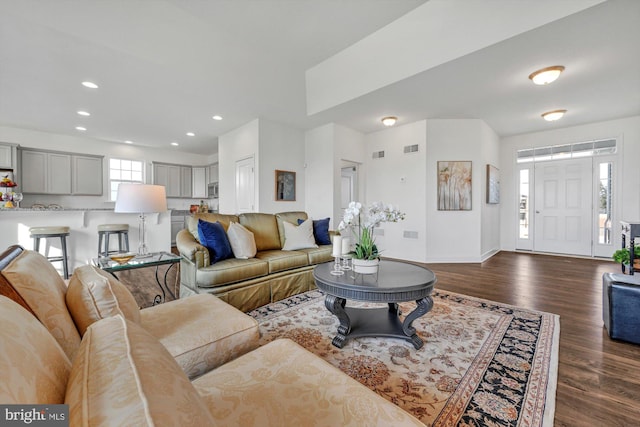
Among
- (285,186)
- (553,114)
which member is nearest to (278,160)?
(285,186)

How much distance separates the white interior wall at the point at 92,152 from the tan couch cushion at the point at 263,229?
17.9 ft

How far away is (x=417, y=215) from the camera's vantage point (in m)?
5.08

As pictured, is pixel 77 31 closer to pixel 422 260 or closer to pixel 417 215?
pixel 417 215

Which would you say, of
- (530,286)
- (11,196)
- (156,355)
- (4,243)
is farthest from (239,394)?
(11,196)

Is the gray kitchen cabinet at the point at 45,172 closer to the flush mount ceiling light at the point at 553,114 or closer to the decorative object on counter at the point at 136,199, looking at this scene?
the decorative object on counter at the point at 136,199

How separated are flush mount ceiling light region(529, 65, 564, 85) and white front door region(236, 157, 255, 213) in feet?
14.9

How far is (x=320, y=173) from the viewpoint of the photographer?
5.45m

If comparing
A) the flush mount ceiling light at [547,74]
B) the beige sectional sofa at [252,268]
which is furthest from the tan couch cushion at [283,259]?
the flush mount ceiling light at [547,74]

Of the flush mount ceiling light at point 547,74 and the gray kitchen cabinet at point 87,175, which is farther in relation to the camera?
the gray kitchen cabinet at point 87,175

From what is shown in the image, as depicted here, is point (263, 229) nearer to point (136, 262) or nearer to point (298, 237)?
point (298, 237)

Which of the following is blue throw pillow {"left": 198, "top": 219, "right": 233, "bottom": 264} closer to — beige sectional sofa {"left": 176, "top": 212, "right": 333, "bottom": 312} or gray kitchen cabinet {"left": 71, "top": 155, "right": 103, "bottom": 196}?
beige sectional sofa {"left": 176, "top": 212, "right": 333, "bottom": 312}

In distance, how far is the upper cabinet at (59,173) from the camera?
5.60m

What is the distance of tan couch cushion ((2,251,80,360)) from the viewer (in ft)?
2.63

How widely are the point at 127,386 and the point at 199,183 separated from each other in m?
8.44
